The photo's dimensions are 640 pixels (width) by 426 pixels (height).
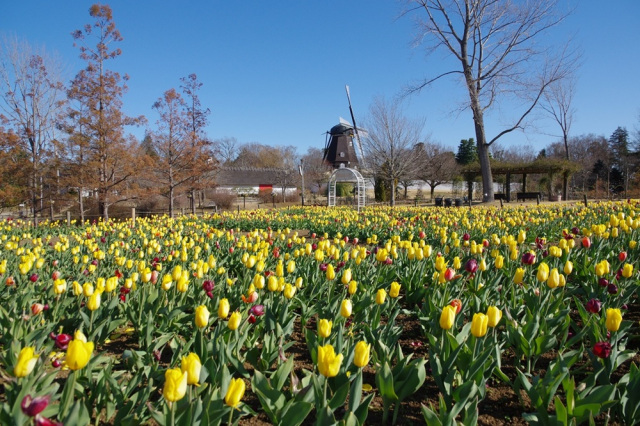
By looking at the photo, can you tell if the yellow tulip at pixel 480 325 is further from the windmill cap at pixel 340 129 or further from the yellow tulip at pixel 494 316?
the windmill cap at pixel 340 129

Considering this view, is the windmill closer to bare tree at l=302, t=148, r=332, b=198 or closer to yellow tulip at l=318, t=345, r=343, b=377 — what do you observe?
bare tree at l=302, t=148, r=332, b=198

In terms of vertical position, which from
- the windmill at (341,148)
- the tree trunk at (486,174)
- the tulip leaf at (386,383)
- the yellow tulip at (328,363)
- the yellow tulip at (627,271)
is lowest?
the tulip leaf at (386,383)

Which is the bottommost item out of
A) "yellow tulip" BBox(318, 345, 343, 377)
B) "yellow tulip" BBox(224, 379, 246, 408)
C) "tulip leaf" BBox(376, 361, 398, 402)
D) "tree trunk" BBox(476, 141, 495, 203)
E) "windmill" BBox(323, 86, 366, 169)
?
"tulip leaf" BBox(376, 361, 398, 402)

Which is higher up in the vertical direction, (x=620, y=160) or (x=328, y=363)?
(x=620, y=160)

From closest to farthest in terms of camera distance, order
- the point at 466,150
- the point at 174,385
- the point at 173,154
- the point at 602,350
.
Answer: the point at 174,385 → the point at 602,350 → the point at 173,154 → the point at 466,150

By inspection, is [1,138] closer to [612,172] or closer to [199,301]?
[199,301]

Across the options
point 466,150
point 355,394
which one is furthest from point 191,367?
point 466,150

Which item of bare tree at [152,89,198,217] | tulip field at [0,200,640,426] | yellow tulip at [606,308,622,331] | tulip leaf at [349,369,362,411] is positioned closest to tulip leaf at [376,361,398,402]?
tulip field at [0,200,640,426]

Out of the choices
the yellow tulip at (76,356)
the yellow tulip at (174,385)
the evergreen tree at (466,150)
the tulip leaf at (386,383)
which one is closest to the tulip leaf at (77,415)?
the yellow tulip at (76,356)

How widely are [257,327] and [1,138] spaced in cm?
1831

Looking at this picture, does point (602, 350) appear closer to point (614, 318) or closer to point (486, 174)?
point (614, 318)

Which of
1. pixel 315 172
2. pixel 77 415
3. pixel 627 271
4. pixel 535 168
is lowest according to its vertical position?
pixel 77 415

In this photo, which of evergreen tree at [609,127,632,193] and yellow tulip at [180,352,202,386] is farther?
evergreen tree at [609,127,632,193]

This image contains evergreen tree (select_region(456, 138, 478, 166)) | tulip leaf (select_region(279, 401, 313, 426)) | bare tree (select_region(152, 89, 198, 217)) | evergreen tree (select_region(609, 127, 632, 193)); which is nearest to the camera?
tulip leaf (select_region(279, 401, 313, 426))
